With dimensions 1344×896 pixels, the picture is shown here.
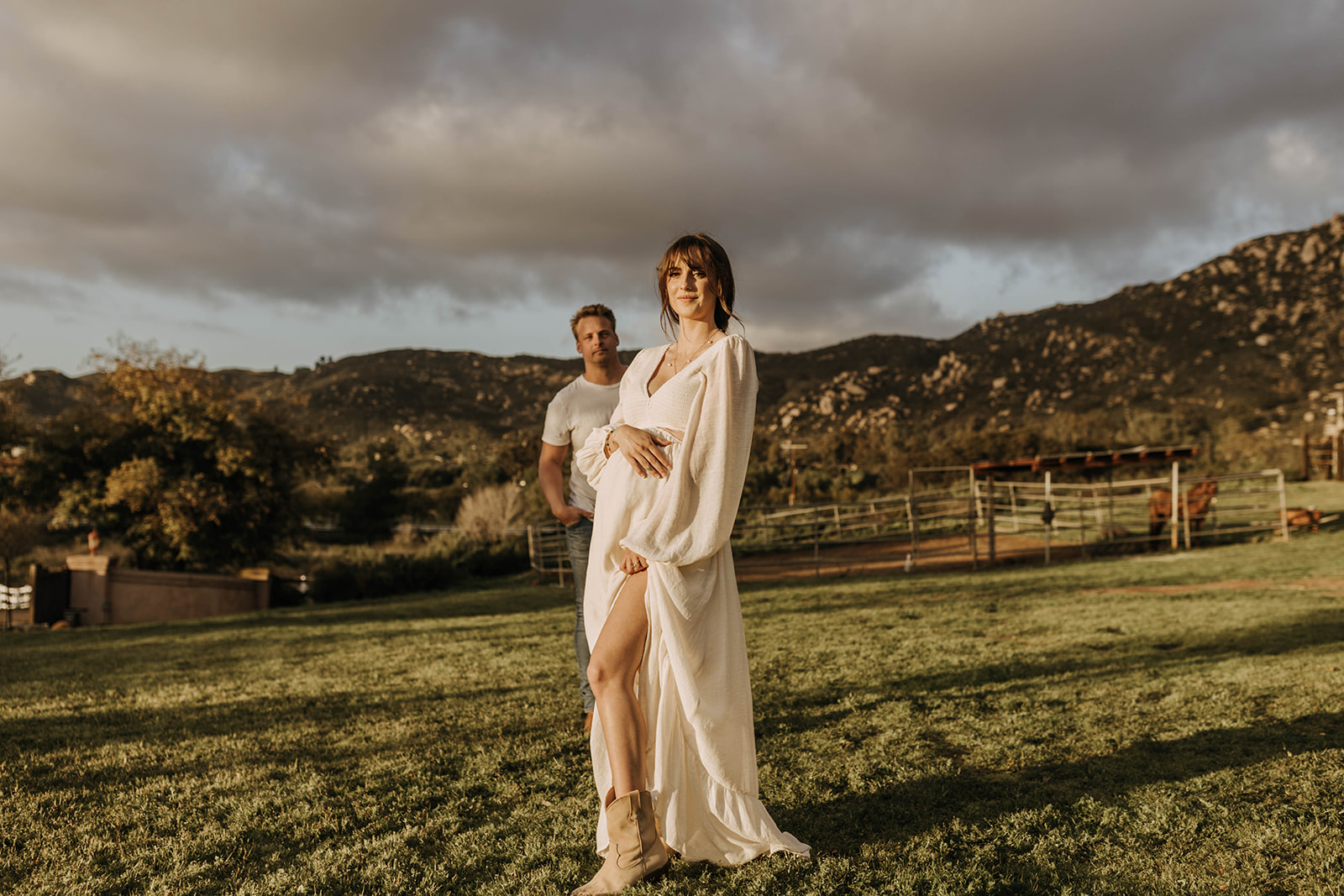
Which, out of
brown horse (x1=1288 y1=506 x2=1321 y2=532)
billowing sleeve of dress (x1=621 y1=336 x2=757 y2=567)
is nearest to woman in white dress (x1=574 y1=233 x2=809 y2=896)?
billowing sleeve of dress (x1=621 y1=336 x2=757 y2=567)

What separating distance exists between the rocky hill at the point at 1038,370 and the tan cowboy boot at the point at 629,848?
49.3 meters

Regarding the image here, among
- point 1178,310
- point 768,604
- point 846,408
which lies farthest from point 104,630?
point 1178,310

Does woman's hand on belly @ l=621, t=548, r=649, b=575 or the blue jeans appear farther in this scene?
the blue jeans

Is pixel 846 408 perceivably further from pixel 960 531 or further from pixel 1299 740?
pixel 1299 740

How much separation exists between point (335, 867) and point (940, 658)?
4.03 meters

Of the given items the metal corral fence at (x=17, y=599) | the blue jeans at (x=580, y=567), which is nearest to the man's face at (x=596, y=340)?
the blue jeans at (x=580, y=567)

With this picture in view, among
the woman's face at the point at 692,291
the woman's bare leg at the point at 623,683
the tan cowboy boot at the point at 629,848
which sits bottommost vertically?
the tan cowboy boot at the point at 629,848

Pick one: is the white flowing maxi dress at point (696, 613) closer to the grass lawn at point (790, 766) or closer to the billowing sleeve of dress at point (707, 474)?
the billowing sleeve of dress at point (707, 474)

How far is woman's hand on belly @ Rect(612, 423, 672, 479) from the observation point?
2078 millimetres

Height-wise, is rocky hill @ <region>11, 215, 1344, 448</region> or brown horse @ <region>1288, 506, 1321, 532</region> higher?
rocky hill @ <region>11, 215, 1344, 448</region>

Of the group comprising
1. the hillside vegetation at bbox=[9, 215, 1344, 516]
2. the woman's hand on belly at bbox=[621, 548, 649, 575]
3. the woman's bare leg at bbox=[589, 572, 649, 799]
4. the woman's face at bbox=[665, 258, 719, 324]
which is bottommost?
the woman's bare leg at bbox=[589, 572, 649, 799]

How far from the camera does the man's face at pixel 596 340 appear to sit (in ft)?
11.5

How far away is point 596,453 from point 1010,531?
791 inches

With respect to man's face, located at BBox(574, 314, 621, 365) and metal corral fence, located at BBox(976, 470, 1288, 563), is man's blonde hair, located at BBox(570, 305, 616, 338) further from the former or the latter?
metal corral fence, located at BBox(976, 470, 1288, 563)
